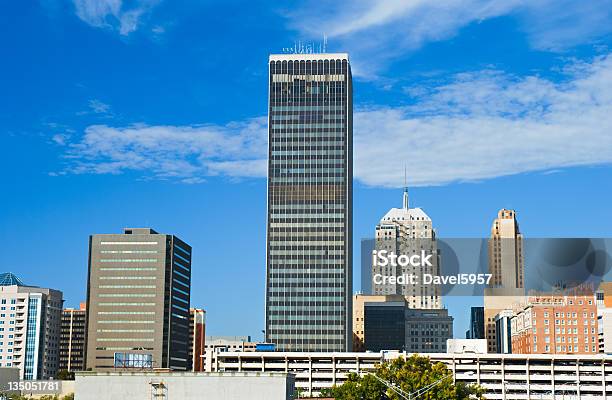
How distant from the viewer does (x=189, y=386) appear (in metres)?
102

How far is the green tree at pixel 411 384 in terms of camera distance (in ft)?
416

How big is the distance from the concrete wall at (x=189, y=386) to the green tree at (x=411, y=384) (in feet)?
98.8

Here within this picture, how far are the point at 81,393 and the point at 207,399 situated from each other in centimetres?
1426

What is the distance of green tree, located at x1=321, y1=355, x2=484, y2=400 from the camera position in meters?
127

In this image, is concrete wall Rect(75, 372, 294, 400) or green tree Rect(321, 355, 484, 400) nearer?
concrete wall Rect(75, 372, 294, 400)

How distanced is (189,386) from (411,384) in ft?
129

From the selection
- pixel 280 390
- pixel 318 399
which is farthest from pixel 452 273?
pixel 280 390

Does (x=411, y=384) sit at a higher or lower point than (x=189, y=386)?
lower

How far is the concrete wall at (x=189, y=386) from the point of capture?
102 m

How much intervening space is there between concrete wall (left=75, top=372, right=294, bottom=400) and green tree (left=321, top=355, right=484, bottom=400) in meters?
30.1

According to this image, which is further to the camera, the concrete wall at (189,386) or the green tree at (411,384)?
the green tree at (411,384)

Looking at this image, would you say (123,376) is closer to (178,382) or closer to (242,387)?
(178,382)

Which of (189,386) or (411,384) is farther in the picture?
(411,384)

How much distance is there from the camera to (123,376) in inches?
4035
